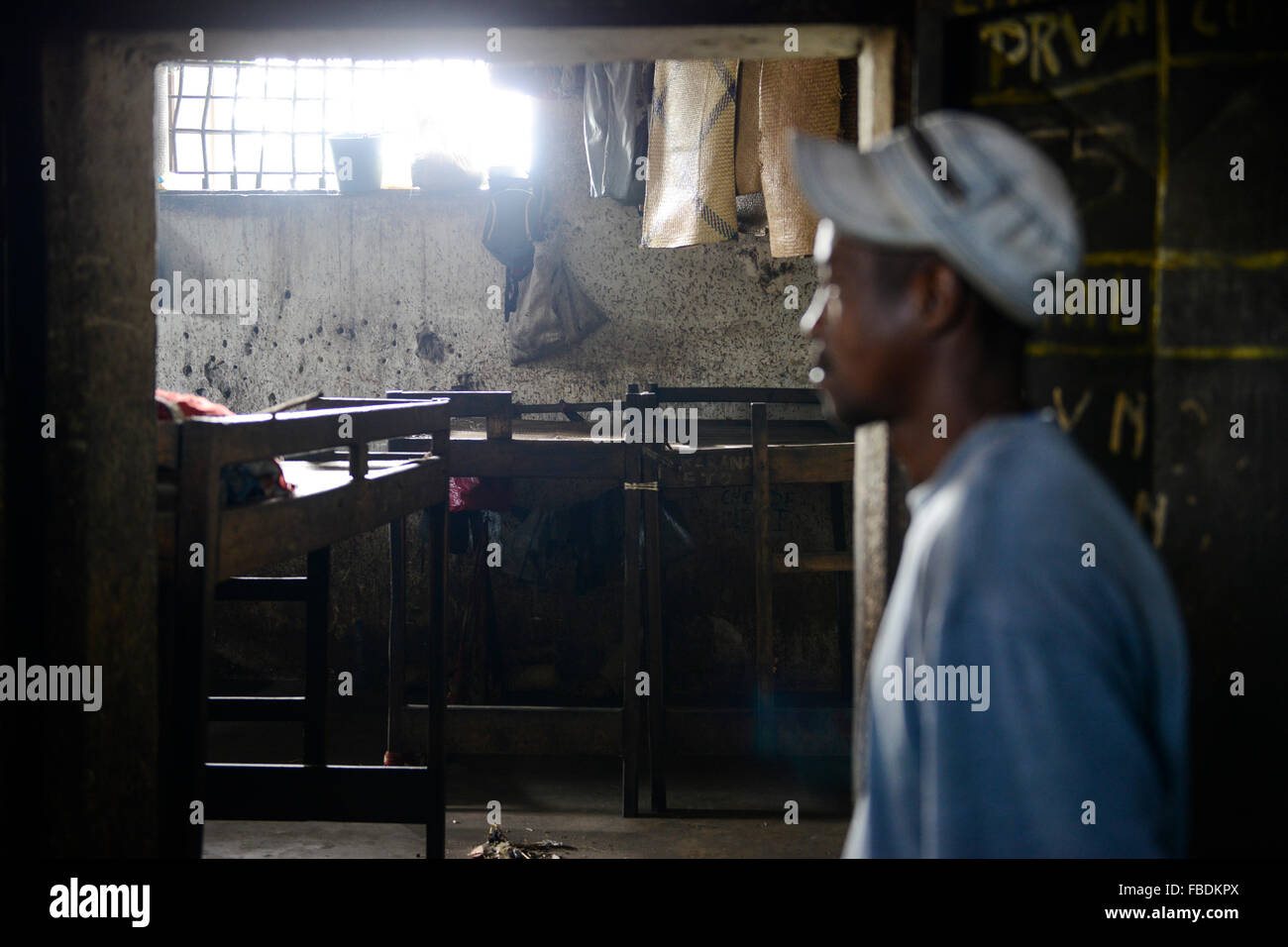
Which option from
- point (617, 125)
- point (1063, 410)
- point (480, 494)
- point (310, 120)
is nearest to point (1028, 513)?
point (1063, 410)

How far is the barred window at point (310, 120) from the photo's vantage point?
6.50 m

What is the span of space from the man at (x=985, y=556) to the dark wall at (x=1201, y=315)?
0.81 metres

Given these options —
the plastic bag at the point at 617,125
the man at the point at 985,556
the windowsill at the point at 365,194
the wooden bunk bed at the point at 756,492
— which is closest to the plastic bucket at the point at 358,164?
the windowsill at the point at 365,194

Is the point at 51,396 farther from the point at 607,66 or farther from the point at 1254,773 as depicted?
the point at 607,66

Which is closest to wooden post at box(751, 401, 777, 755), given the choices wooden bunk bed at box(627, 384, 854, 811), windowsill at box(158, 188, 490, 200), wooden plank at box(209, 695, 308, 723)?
wooden bunk bed at box(627, 384, 854, 811)

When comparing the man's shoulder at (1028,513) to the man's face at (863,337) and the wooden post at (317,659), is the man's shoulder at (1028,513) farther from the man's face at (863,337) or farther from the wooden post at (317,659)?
the wooden post at (317,659)

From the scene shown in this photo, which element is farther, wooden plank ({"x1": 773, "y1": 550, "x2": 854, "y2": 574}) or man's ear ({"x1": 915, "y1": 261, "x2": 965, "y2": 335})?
wooden plank ({"x1": 773, "y1": 550, "x2": 854, "y2": 574})

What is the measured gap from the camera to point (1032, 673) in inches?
35.5

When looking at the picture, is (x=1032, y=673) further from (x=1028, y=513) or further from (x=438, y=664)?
(x=438, y=664)

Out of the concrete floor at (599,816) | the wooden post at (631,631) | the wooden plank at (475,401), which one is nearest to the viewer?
the concrete floor at (599,816)

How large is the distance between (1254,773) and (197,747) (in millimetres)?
2017

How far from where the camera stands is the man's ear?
1.08 meters

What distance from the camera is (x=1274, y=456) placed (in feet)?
5.81

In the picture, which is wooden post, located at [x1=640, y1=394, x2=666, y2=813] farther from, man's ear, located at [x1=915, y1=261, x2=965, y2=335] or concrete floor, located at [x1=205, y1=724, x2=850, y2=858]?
man's ear, located at [x1=915, y1=261, x2=965, y2=335]
